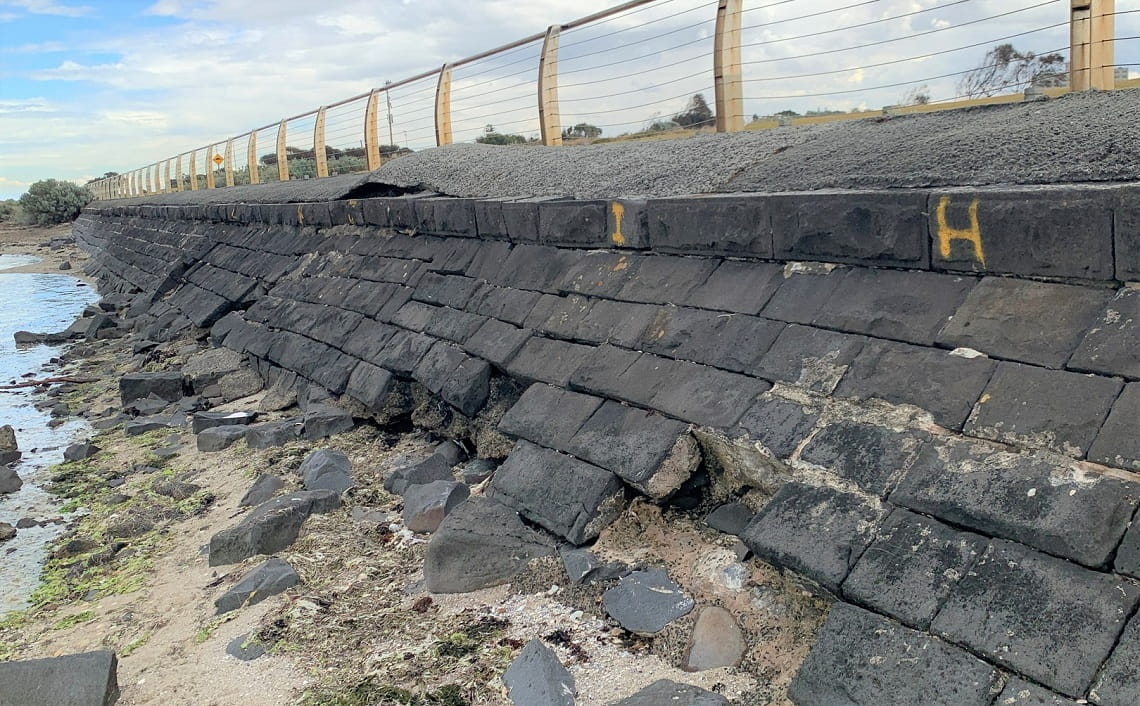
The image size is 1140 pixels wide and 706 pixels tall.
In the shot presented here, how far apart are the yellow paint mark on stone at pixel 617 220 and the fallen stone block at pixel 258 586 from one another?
7.99 ft

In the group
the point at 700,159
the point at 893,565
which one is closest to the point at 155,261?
the point at 700,159

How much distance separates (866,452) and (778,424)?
0.39 m

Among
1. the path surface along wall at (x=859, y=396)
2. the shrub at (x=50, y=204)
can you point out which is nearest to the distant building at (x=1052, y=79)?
the path surface along wall at (x=859, y=396)

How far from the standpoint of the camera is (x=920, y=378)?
2.84m

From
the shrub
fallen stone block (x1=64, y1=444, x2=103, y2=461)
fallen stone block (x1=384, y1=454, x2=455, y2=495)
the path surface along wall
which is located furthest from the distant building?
the shrub

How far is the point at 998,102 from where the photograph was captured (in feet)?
14.5

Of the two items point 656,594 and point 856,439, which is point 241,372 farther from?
point 856,439

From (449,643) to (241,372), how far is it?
5.45m

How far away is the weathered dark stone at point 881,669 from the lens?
2045 mm

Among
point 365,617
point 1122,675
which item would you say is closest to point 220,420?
point 365,617

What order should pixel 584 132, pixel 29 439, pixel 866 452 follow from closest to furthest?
1. pixel 866 452
2. pixel 29 439
3. pixel 584 132

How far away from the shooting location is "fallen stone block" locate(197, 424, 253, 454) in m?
6.04

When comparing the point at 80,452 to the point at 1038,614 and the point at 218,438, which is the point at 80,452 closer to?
the point at 218,438

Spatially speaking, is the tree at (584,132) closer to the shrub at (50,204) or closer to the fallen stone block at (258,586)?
the fallen stone block at (258,586)
